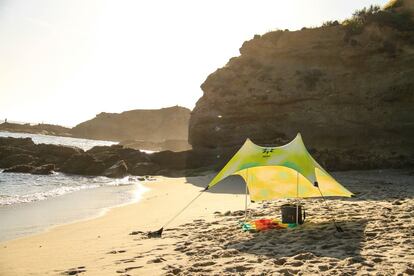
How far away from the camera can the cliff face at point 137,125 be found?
174375mm

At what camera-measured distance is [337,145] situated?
2758cm

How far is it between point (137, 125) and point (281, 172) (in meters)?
174

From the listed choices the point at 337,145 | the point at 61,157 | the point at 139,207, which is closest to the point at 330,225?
the point at 139,207

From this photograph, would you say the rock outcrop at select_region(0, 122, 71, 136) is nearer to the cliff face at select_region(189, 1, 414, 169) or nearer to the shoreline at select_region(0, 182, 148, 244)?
the cliff face at select_region(189, 1, 414, 169)

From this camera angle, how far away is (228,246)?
7.30 meters

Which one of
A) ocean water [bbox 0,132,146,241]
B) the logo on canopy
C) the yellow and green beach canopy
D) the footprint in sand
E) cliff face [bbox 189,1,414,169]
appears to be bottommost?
ocean water [bbox 0,132,146,241]

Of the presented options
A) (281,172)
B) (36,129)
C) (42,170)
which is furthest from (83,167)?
(36,129)

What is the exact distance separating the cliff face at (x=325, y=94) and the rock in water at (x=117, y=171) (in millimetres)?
6692

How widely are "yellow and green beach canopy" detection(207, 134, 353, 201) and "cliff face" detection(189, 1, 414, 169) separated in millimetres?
15224

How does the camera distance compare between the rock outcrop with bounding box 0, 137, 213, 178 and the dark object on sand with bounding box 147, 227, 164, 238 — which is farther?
the rock outcrop with bounding box 0, 137, 213, 178

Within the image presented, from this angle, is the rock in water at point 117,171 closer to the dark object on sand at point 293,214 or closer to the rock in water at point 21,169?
the rock in water at point 21,169

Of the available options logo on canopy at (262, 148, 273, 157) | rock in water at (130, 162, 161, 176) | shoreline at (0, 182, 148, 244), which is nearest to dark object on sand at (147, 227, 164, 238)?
logo on canopy at (262, 148, 273, 157)

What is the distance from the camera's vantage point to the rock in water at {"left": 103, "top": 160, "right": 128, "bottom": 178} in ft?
100

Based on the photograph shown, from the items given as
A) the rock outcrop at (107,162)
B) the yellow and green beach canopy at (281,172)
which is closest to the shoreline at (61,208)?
the yellow and green beach canopy at (281,172)
